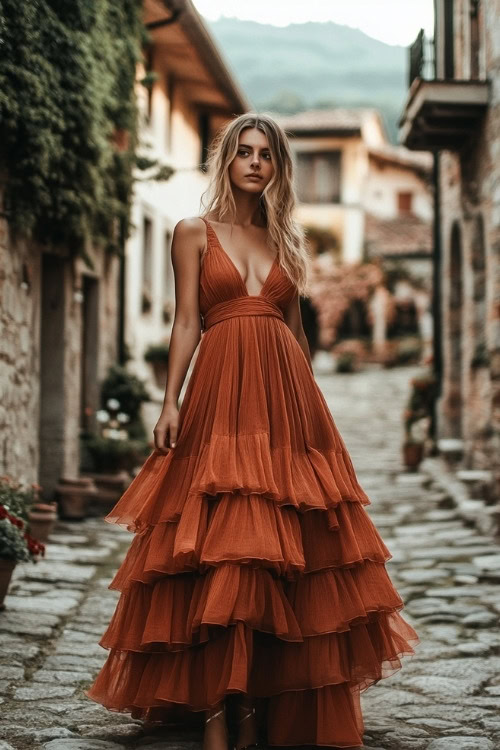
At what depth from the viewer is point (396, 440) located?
17.6 m

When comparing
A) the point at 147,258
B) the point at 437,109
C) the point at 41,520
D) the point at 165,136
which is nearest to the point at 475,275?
the point at 437,109

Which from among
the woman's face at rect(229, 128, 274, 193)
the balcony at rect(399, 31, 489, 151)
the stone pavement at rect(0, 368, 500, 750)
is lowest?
the stone pavement at rect(0, 368, 500, 750)

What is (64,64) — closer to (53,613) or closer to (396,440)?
(53,613)

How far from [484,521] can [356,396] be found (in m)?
14.5

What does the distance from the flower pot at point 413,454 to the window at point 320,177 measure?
76.0ft

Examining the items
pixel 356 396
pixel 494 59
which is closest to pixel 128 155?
pixel 494 59

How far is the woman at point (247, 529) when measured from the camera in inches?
132

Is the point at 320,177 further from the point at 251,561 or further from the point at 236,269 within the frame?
the point at 251,561

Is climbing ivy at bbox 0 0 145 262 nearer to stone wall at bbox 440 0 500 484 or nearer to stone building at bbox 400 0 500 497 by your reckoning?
stone building at bbox 400 0 500 497

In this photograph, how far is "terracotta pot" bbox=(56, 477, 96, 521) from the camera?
9.66m

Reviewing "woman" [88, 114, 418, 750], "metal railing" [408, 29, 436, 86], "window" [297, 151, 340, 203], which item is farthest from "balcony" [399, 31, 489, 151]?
"window" [297, 151, 340, 203]

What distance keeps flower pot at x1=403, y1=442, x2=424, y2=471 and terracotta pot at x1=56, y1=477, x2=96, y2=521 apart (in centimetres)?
554

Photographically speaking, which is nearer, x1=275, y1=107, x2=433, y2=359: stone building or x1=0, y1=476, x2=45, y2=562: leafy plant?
x1=0, y1=476, x2=45, y2=562: leafy plant

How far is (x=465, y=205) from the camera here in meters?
12.2
